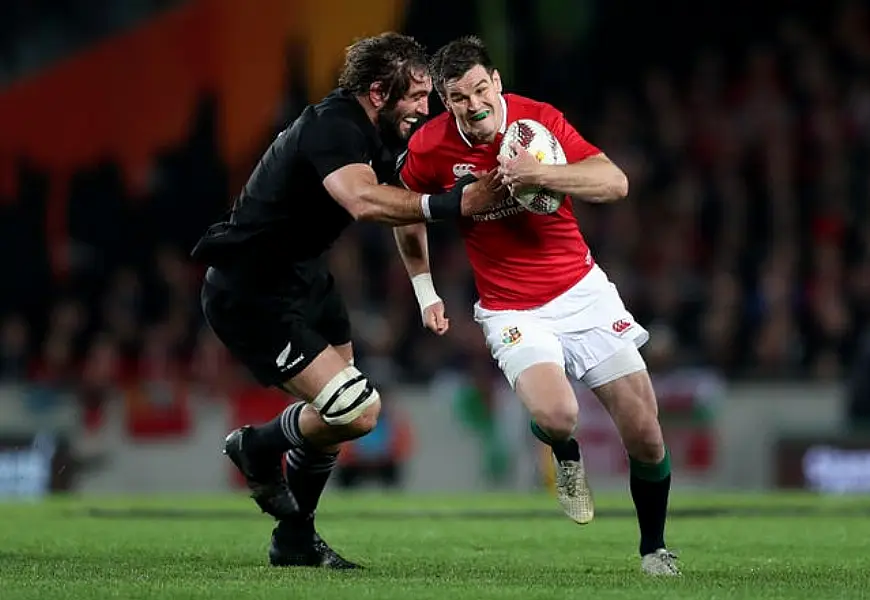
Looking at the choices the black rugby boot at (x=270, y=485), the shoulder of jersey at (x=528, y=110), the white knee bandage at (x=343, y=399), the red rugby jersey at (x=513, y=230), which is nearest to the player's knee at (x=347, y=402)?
the white knee bandage at (x=343, y=399)

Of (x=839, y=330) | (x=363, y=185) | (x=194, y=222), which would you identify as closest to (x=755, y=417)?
(x=839, y=330)

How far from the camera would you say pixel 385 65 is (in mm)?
8445

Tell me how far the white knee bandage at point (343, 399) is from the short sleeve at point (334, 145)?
101 cm

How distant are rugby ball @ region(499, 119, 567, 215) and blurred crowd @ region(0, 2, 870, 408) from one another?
9848 mm

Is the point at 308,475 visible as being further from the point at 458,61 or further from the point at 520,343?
the point at 458,61

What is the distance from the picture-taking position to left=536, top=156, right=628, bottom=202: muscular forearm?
808cm

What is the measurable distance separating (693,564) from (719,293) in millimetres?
9904

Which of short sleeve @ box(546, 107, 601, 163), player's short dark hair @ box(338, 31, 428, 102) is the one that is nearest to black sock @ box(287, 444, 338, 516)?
player's short dark hair @ box(338, 31, 428, 102)

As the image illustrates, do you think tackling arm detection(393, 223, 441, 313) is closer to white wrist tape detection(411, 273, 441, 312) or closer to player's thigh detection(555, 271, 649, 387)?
white wrist tape detection(411, 273, 441, 312)

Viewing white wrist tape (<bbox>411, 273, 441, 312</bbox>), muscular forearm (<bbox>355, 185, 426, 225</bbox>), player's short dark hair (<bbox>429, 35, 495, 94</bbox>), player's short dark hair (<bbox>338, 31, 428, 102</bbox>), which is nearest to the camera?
muscular forearm (<bbox>355, 185, 426, 225</bbox>)

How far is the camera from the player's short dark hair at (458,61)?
8344 mm

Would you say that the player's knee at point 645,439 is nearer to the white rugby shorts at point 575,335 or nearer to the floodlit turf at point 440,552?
the white rugby shorts at point 575,335

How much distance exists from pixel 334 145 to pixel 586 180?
3.78ft

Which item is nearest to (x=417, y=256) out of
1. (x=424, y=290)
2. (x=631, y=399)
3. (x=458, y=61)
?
(x=424, y=290)
